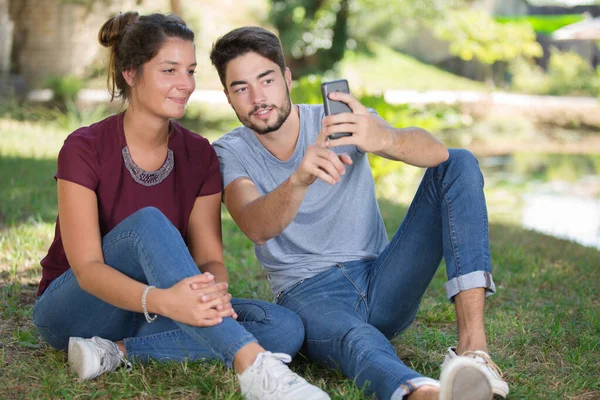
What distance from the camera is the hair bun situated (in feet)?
7.60

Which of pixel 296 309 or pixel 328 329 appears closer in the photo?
pixel 328 329

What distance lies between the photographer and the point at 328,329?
2.22 m

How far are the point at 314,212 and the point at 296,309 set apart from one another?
34cm

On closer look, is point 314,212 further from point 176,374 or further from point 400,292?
point 176,374

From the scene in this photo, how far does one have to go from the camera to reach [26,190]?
17.1 feet

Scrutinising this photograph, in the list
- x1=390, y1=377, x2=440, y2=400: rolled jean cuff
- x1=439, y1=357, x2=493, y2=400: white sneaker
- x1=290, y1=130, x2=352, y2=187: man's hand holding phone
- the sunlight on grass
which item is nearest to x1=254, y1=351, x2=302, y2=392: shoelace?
x1=390, y1=377, x2=440, y2=400: rolled jean cuff

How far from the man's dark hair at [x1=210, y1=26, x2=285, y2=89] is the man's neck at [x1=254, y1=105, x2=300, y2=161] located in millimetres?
212

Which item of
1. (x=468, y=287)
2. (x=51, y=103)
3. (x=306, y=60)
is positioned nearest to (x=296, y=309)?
(x=468, y=287)

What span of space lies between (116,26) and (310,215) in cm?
88

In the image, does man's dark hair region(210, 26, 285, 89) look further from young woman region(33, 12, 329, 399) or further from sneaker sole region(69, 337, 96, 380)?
sneaker sole region(69, 337, 96, 380)

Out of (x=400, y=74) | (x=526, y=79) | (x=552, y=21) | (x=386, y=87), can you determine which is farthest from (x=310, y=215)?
(x=552, y=21)

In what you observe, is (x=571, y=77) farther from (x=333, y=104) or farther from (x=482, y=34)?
(x=333, y=104)

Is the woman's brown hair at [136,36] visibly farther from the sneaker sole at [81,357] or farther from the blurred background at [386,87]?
the blurred background at [386,87]

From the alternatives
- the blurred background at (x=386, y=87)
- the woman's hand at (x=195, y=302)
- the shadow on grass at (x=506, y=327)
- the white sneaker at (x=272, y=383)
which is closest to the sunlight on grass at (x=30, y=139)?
the blurred background at (x=386, y=87)
